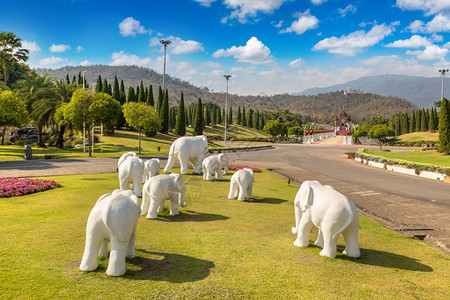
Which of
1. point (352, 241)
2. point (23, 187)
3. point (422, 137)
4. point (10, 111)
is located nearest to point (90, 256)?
point (352, 241)

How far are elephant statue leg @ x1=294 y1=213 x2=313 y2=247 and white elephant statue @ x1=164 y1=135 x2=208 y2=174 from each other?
12.8 m

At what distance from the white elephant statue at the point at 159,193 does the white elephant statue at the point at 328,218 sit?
4246mm

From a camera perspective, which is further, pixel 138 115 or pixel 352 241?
pixel 138 115

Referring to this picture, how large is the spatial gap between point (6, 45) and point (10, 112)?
102ft

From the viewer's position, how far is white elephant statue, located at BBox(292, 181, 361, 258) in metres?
6.88

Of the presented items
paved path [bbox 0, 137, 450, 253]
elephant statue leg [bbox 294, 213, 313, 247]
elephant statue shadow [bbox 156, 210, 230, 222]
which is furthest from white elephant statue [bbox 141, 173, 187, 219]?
paved path [bbox 0, 137, 450, 253]

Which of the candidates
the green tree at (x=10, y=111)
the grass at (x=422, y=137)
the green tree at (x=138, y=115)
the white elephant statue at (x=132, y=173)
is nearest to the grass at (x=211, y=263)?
the white elephant statue at (x=132, y=173)

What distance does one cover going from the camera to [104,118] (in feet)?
109

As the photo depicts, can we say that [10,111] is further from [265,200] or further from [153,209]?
[265,200]

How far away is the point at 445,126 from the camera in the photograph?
117 ft

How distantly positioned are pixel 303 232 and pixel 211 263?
255 centimetres

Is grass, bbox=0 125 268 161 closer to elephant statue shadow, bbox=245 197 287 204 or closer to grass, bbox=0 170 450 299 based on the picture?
elephant statue shadow, bbox=245 197 287 204

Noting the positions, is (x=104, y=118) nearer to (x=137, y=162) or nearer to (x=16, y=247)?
(x=137, y=162)

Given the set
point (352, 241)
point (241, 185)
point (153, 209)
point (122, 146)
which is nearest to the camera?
point (352, 241)
